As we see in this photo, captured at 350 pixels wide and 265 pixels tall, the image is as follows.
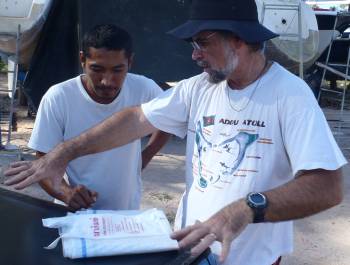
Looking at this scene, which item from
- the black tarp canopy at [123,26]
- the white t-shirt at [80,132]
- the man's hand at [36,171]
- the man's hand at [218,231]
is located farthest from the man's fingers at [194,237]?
the black tarp canopy at [123,26]

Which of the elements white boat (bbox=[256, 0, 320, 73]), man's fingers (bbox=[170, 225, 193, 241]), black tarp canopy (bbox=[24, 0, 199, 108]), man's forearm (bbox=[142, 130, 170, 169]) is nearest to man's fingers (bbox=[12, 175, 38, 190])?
man's fingers (bbox=[170, 225, 193, 241])

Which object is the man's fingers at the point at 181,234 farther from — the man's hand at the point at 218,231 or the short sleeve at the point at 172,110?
the short sleeve at the point at 172,110

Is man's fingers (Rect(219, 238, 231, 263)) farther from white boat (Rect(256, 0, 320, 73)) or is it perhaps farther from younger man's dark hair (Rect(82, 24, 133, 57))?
white boat (Rect(256, 0, 320, 73))

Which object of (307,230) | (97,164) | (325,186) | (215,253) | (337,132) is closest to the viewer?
(325,186)

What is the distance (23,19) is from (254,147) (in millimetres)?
5189

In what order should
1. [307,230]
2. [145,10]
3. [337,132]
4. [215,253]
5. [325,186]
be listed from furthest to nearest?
1. [337,132]
2. [145,10]
3. [307,230]
4. [215,253]
5. [325,186]

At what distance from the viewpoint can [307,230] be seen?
416cm

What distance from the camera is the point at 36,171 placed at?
5.99ft

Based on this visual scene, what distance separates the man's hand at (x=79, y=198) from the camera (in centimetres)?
193

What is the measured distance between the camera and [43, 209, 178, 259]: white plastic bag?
1396 millimetres

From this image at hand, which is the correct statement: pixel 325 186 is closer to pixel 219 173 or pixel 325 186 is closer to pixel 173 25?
pixel 219 173

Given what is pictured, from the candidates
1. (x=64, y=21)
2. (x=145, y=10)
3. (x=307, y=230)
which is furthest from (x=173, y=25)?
(x=307, y=230)

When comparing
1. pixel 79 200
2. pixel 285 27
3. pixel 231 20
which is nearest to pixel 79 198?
pixel 79 200

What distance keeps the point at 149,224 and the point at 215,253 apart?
215 mm
